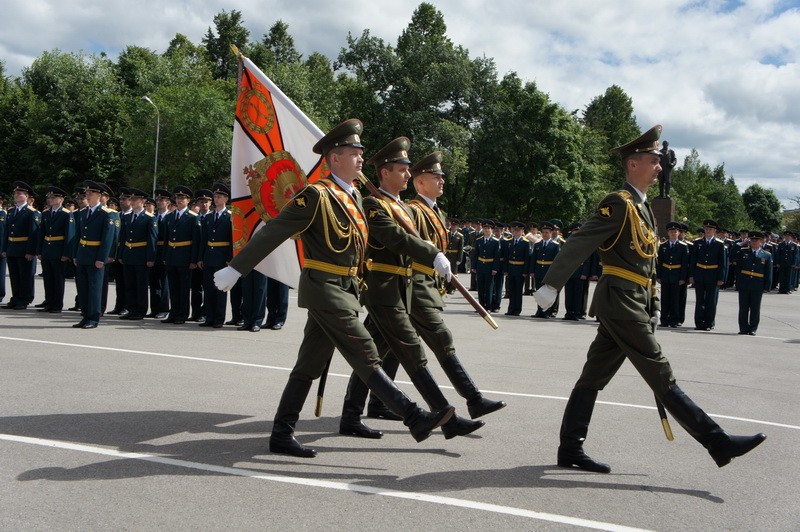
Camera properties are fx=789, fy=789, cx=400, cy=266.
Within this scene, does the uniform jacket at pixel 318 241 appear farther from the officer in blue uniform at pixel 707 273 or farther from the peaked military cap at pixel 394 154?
the officer in blue uniform at pixel 707 273

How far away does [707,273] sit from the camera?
16.1 meters

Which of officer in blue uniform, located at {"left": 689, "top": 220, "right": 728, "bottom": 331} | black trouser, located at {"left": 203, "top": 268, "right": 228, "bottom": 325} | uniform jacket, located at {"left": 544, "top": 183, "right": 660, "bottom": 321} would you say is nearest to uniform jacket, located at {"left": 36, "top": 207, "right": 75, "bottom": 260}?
black trouser, located at {"left": 203, "top": 268, "right": 228, "bottom": 325}

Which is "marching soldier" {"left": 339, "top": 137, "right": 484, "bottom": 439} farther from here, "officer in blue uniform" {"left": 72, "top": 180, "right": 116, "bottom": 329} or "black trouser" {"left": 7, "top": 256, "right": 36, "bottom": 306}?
"black trouser" {"left": 7, "top": 256, "right": 36, "bottom": 306}

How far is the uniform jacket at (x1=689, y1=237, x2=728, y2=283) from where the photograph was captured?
52.4ft

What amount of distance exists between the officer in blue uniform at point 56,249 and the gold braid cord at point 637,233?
36.6ft

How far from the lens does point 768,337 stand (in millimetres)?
14664

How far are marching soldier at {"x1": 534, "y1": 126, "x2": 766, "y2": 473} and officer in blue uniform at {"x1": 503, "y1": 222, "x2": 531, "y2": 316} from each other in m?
12.0

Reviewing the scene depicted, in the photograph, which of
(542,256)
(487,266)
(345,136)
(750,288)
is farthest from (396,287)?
(487,266)

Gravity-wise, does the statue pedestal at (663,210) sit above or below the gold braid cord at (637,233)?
above

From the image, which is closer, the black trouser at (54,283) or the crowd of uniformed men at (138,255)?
the crowd of uniformed men at (138,255)

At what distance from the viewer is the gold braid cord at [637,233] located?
510 centimetres

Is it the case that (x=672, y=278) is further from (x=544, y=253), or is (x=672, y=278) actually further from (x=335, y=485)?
(x=335, y=485)

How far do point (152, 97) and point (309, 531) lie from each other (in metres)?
47.3

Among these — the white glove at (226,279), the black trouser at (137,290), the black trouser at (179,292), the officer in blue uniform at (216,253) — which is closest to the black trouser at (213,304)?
the officer in blue uniform at (216,253)
